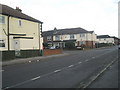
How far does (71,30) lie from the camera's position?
89625 millimetres

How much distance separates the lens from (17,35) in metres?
33.6

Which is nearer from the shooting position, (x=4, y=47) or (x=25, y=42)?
(x=4, y=47)

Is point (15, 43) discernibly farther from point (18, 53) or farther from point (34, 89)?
point (34, 89)

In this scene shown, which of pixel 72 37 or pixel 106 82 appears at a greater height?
pixel 72 37

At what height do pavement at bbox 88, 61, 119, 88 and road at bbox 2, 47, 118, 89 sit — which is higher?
pavement at bbox 88, 61, 119, 88

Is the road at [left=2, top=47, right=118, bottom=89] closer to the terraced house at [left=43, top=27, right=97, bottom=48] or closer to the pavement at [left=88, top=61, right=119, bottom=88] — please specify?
the pavement at [left=88, top=61, right=119, bottom=88]

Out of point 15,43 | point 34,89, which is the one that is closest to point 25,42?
point 15,43

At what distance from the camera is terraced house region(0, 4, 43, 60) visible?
3015 centimetres

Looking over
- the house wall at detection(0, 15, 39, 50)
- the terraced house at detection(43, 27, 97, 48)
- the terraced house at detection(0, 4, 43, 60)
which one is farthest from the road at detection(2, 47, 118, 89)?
the terraced house at detection(43, 27, 97, 48)

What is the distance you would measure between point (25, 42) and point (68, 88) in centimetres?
2639

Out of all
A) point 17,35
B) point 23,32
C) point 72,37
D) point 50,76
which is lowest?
point 50,76

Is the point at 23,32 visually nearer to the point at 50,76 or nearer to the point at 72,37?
the point at 50,76

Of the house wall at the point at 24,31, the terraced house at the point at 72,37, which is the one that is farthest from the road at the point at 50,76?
the terraced house at the point at 72,37

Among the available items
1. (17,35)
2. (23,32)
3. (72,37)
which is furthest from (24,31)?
(72,37)
